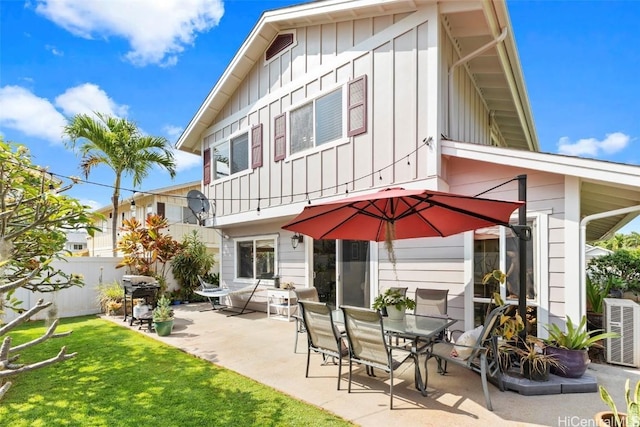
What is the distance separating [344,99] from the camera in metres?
6.56

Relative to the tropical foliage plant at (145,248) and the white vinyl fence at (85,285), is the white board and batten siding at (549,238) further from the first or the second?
the white vinyl fence at (85,285)

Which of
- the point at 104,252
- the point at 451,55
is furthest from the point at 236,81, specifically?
the point at 104,252

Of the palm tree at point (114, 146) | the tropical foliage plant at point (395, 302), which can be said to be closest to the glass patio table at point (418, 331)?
the tropical foliage plant at point (395, 302)

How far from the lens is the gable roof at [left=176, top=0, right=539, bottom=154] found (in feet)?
18.3

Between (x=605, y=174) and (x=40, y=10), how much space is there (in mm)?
8957

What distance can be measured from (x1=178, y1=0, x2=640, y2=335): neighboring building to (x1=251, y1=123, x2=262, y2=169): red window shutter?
0.14 feet

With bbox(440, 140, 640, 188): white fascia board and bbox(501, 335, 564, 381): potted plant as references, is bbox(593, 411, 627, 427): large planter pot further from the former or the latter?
bbox(440, 140, 640, 188): white fascia board

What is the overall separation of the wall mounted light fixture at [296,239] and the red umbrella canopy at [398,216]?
3.00m

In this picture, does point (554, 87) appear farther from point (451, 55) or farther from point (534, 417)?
point (534, 417)

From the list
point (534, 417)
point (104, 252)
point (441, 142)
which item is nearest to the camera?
point (534, 417)

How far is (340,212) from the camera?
460cm

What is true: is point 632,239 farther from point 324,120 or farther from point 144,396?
point 144,396

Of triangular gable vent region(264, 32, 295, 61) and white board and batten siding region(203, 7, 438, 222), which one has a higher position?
triangular gable vent region(264, 32, 295, 61)

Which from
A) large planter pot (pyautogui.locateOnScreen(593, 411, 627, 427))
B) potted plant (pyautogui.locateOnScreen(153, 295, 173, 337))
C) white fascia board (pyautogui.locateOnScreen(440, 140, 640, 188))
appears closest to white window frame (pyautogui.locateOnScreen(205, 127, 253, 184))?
potted plant (pyautogui.locateOnScreen(153, 295, 173, 337))
